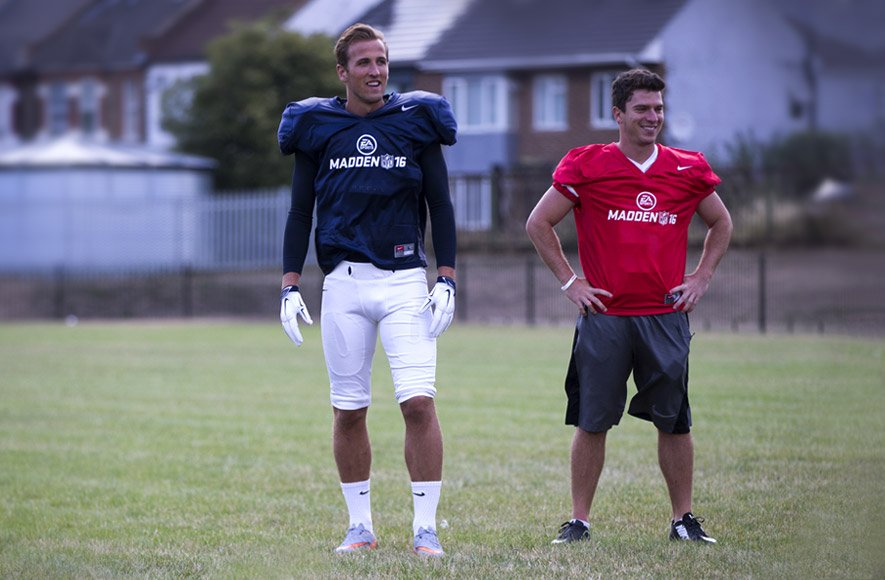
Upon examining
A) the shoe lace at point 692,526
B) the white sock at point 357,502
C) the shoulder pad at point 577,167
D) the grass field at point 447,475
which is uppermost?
the shoulder pad at point 577,167

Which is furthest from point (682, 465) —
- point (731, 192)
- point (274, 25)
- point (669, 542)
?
point (274, 25)

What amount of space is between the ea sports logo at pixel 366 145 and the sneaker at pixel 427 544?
162 cm

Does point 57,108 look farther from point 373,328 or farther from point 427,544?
point 427,544

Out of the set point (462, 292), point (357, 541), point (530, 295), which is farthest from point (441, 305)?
point (462, 292)

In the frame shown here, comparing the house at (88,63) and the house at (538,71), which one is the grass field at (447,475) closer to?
the house at (538,71)

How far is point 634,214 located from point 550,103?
31.0m

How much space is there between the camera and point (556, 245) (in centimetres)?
630

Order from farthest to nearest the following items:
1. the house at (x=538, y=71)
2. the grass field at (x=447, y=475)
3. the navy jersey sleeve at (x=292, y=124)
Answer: the house at (x=538, y=71) → the navy jersey sleeve at (x=292, y=124) → the grass field at (x=447, y=475)

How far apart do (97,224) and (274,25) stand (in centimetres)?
830

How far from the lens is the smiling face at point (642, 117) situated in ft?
19.6

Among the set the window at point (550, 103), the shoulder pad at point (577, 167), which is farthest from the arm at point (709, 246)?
the window at point (550, 103)

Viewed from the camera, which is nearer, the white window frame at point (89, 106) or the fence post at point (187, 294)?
the fence post at point (187, 294)

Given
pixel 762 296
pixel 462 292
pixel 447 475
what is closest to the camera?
pixel 447 475

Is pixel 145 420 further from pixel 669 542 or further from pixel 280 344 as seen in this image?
pixel 280 344
